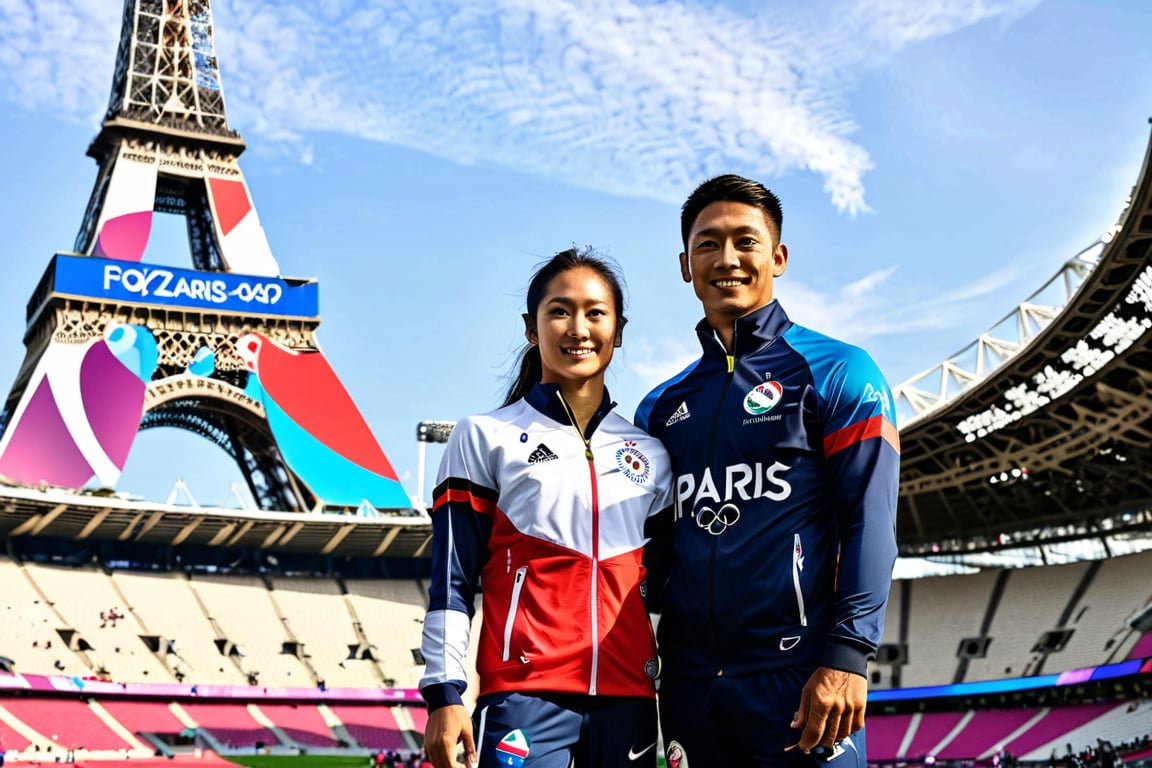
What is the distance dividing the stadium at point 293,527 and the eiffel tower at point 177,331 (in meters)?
0.12

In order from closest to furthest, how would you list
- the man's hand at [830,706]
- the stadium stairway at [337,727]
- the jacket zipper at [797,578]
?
the man's hand at [830,706], the jacket zipper at [797,578], the stadium stairway at [337,727]

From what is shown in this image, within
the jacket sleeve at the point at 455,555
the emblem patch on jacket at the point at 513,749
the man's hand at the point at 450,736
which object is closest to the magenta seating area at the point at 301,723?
the jacket sleeve at the point at 455,555

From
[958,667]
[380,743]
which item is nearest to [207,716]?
[380,743]

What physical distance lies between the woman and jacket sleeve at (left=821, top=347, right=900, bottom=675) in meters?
0.73

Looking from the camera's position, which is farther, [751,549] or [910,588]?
[910,588]

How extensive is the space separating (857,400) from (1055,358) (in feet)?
95.7

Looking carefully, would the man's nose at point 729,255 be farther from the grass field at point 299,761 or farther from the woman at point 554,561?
the grass field at point 299,761

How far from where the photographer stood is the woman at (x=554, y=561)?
4.09 metres

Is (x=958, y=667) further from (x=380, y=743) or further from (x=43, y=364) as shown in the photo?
(x=43, y=364)

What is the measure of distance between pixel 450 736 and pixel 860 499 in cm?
161

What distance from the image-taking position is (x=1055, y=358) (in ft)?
101

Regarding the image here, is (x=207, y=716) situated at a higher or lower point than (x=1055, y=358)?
lower

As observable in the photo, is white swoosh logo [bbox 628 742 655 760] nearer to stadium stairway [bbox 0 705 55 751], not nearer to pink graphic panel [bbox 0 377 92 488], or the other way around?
stadium stairway [bbox 0 705 55 751]

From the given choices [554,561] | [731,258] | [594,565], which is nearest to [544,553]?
[554,561]
